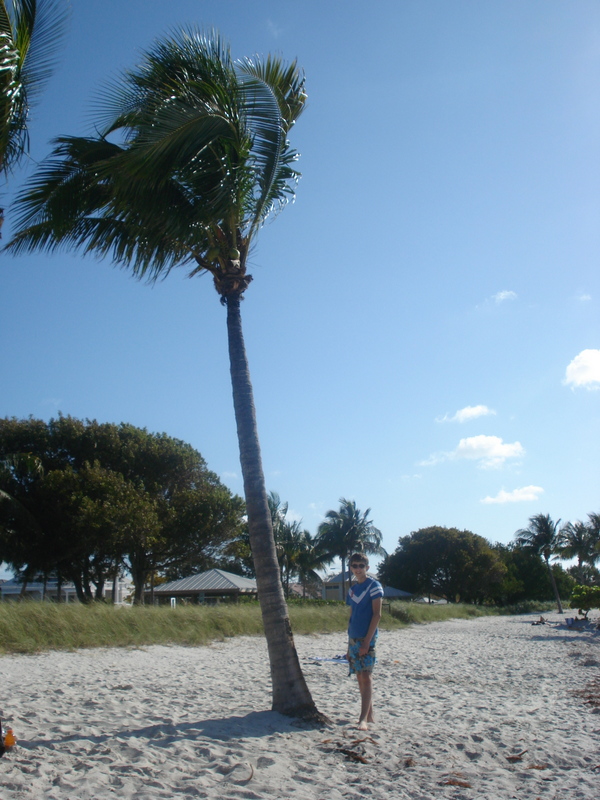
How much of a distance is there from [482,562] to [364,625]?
194 ft

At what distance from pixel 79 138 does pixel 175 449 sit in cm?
2663

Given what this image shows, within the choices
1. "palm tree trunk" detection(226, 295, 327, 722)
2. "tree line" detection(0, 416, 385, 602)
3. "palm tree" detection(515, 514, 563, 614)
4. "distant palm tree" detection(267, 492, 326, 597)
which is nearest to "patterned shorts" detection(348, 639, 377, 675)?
"palm tree trunk" detection(226, 295, 327, 722)

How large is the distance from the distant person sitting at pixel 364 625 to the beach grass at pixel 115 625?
8308 millimetres

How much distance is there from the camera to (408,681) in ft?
32.6

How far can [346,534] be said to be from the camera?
53.4m

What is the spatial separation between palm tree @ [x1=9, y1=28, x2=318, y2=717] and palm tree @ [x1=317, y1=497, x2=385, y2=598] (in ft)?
158

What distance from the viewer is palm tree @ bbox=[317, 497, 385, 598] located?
175ft

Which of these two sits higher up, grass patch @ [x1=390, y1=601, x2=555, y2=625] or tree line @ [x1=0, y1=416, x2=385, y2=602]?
tree line @ [x1=0, y1=416, x2=385, y2=602]

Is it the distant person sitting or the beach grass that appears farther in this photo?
the beach grass

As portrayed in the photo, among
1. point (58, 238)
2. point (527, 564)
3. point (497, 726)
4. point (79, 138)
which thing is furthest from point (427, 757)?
point (527, 564)

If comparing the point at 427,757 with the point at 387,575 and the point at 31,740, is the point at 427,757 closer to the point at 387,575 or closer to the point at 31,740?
the point at 31,740

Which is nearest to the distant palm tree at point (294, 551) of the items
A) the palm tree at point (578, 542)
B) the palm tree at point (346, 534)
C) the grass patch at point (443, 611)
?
the palm tree at point (346, 534)

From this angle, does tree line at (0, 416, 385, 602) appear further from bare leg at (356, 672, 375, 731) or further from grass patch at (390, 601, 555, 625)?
bare leg at (356, 672, 375, 731)

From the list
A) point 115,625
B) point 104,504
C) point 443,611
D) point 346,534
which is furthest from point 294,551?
point 115,625
